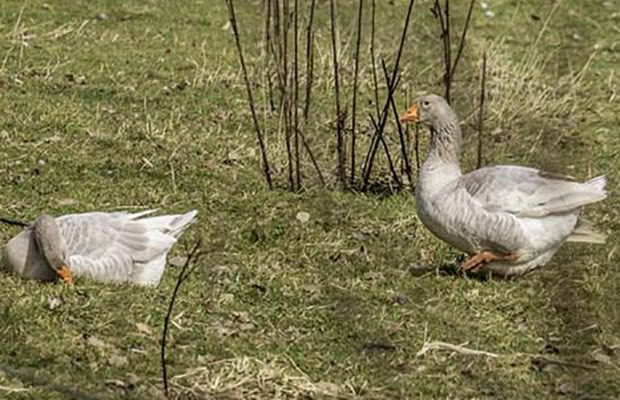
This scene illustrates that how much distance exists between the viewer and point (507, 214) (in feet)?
24.3

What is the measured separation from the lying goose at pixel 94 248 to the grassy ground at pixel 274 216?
117 millimetres

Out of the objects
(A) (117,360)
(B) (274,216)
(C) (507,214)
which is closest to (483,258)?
(C) (507,214)

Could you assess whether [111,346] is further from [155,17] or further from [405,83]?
[155,17]

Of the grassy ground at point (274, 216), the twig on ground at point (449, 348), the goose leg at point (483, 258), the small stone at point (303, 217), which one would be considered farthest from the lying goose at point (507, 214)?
the small stone at point (303, 217)

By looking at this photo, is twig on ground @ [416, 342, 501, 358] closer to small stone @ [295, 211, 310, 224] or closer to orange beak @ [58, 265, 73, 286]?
orange beak @ [58, 265, 73, 286]

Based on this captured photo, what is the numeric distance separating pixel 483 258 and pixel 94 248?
209 centimetres

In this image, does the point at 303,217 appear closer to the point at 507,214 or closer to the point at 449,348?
the point at 507,214

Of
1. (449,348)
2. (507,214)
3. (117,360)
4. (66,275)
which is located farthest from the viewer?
(507,214)

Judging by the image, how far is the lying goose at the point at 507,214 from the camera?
24.2 ft

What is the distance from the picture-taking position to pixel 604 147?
10.9 metres

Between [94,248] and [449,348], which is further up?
[94,248]

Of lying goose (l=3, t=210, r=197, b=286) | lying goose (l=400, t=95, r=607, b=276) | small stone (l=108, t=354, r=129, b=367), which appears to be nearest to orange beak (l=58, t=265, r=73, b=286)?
lying goose (l=3, t=210, r=197, b=286)

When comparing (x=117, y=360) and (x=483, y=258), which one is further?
(x=483, y=258)

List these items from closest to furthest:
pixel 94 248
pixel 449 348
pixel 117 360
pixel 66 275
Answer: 1. pixel 117 360
2. pixel 449 348
3. pixel 66 275
4. pixel 94 248
